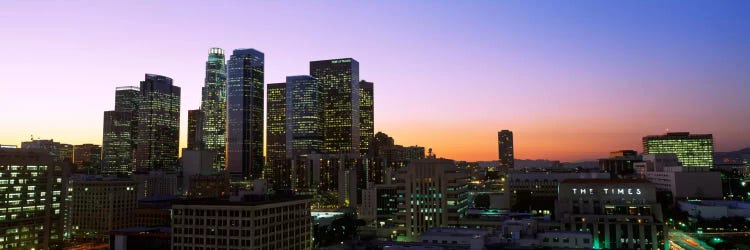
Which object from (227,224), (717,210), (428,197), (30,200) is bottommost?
(717,210)

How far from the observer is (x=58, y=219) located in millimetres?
182875

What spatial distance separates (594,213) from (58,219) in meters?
171

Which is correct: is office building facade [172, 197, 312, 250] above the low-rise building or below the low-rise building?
above

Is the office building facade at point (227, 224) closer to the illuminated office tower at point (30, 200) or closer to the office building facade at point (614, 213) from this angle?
the office building facade at point (614, 213)

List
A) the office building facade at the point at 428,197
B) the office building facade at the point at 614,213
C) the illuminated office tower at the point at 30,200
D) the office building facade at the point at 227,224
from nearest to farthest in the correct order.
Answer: the office building facade at the point at 227,224 → the office building facade at the point at 614,213 → the office building facade at the point at 428,197 → the illuminated office tower at the point at 30,200

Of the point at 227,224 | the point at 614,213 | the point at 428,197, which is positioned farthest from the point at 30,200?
the point at 614,213

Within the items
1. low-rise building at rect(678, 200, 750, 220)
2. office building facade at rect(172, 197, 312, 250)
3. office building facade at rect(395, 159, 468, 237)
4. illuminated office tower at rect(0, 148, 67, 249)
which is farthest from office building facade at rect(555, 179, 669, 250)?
illuminated office tower at rect(0, 148, 67, 249)

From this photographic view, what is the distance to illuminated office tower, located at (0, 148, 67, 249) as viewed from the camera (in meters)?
165

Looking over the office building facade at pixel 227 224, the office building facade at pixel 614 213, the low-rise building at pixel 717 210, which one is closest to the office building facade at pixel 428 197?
the office building facade at pixel 614 213

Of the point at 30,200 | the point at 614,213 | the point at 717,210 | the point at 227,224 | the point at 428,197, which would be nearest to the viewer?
the point at 227,224

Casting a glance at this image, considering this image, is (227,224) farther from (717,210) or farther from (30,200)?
(717,210)

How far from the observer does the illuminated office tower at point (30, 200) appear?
165m

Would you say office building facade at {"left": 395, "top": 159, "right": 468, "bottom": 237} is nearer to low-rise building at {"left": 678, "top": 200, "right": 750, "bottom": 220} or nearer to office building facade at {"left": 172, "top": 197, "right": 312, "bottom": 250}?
office building facade at {"left": 172, "top": 197, "right": 312, "bottom": 250}

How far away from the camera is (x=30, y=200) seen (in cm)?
17438
